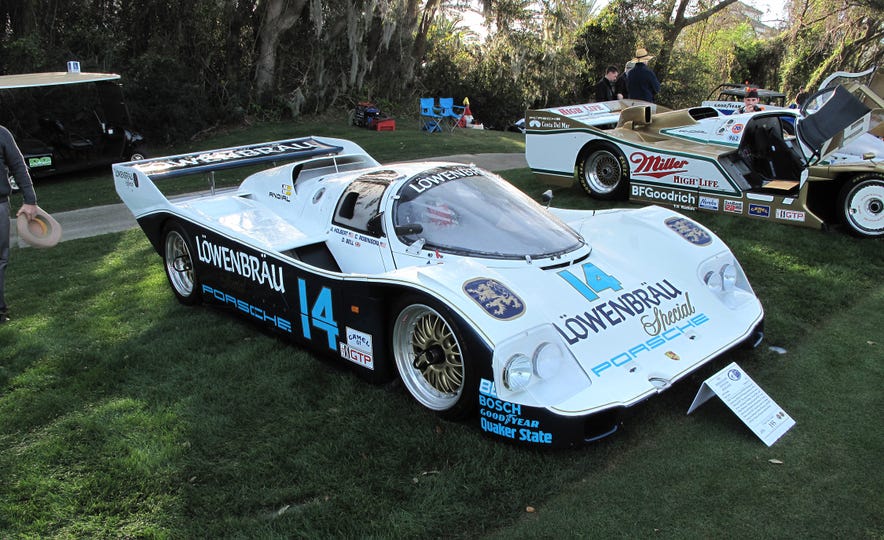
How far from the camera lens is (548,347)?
11.3 feet

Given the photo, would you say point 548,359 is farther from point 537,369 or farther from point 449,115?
point 449,115

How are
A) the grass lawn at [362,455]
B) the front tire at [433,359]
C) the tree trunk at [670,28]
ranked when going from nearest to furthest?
the grass lawn at [362,455]
the front tire at [433,359]
the tree trunk at [670,28]

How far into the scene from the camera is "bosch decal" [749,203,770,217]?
23.7 ft

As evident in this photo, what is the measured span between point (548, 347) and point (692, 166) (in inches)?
199

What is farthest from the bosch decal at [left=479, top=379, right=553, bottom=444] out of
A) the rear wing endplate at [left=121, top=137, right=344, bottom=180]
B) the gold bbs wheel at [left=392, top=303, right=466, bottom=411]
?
the rear wing endplate at [left=121, top=137, right=344, bottom=180]

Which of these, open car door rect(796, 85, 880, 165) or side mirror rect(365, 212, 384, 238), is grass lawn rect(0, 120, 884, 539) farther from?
open car door rect(796, 85, 880, 165)

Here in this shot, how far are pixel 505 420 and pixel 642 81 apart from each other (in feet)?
27.7

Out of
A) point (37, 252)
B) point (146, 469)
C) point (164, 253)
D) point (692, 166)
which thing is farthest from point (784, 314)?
point (37, 252)

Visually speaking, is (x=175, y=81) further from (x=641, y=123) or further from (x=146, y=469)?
(x=146, y=469)

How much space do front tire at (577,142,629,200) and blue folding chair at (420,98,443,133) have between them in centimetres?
1010

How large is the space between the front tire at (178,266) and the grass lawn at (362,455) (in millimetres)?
588

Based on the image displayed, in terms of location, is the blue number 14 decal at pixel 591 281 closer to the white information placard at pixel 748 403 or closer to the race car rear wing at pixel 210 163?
the white information placard at pixel 748 403

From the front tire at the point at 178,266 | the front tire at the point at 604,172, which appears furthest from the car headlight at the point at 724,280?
the front tire at the point at 178,266

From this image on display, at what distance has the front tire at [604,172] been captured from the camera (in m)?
8.35
